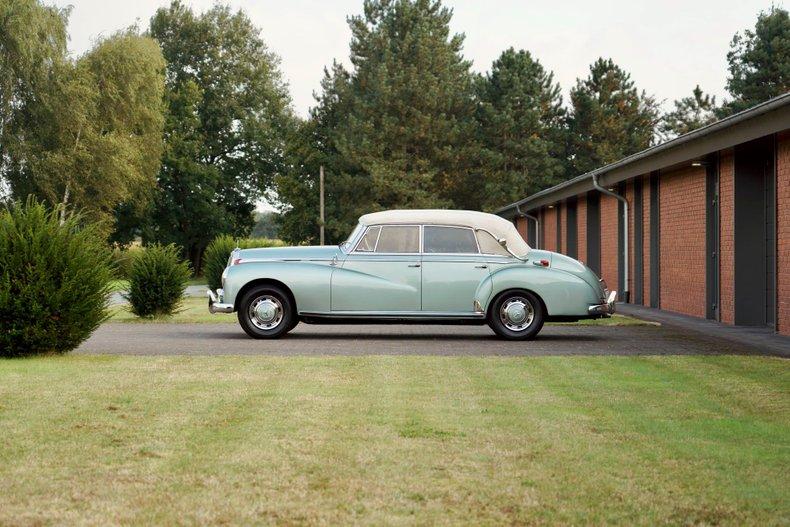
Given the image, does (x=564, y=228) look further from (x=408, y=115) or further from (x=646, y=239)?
(x=408, y=115)

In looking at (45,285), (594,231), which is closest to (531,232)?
(594,231)

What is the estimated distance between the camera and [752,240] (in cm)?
1923

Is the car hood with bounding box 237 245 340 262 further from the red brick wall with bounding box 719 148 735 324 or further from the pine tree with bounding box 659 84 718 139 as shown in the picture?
the pine tree with bounding box 659 84 718 139

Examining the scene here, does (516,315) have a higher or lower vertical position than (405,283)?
lower

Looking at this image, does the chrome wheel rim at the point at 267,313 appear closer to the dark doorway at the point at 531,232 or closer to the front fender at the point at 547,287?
the front fender at the point at 547,287

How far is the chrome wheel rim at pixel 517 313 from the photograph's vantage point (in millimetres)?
16406

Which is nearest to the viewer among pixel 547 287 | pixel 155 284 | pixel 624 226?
pixel 547 287

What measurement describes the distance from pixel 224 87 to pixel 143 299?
5187cm

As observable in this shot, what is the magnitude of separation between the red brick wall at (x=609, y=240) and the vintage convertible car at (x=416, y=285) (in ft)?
42.8

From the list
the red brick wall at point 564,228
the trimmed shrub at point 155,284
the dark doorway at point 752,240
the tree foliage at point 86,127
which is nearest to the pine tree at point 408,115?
the tree foliage at point 86,127

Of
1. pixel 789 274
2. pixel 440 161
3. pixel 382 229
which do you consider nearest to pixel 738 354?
pixel 789 274

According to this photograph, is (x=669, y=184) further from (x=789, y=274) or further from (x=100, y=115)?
(x=100, y=115)

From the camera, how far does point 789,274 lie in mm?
16594

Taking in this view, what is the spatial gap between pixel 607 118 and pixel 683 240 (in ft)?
151
